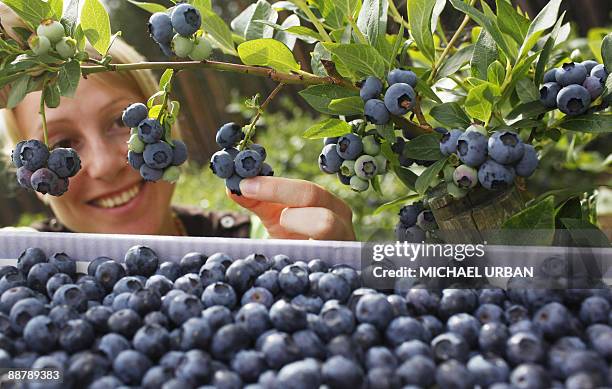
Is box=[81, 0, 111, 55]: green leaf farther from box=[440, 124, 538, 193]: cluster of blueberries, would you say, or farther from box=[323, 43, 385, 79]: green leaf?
box=[440, 124, 538, 193]: cluster of blueberries

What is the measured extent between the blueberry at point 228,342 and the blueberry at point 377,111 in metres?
0.28

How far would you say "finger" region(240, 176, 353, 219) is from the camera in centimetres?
80

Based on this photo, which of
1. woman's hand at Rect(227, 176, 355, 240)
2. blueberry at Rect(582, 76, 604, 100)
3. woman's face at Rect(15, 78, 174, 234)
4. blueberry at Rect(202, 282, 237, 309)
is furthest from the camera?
woman's face at Rect(15, 78, 174, 234)

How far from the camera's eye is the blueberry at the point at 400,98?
0.67 metres

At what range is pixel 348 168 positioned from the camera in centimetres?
75

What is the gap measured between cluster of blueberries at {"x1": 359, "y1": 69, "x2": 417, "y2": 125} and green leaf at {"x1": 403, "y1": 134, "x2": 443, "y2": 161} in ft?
0.15

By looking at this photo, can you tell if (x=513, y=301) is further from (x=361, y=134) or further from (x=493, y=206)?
(x=361, y=134)

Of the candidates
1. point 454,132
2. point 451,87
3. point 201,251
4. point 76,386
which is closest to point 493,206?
point 454,132

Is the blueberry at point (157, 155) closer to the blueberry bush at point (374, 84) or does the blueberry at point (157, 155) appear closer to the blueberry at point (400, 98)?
the blueberry bush at point (374, 84)

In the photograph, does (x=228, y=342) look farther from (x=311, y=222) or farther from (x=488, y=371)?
(x=311, y=222)

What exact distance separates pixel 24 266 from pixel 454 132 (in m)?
0.49

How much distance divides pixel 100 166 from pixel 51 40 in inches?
34.6

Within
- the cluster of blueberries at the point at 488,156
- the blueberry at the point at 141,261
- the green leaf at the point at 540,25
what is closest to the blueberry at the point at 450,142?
the cluster of blueberries at the point at 488,156

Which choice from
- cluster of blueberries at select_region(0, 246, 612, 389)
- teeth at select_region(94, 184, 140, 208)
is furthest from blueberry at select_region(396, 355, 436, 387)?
teeth at select_region(94, 184, 140, 208)
